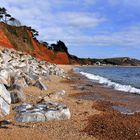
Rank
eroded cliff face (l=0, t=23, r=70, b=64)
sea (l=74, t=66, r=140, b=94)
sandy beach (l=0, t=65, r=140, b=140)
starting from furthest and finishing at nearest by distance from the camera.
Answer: eroded cliff face (l=0, t=23, r=70, b=64) → sea (l=74, t=66, r=140, b=94) → sandy beach (l=0, t=65, r=140, b=140)

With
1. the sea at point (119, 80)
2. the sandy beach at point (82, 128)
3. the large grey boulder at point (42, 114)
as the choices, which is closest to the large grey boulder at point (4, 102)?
the sandy beach at point (82, 128)

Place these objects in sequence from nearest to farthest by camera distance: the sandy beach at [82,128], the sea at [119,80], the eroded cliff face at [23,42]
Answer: the sandy beach at [82,128]
the sea at [119,80]
the eroded cliff face at [23,42]

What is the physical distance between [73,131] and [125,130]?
1483 mm

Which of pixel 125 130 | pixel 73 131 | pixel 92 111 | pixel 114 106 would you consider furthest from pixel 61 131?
pixel 114 106

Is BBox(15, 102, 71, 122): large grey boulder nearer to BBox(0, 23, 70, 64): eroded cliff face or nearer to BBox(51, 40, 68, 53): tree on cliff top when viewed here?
BBox(0, 23, 70, 64): eroded cliff face

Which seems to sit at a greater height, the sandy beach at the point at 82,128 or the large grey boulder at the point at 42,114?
the large grey boulder at the point at 42,114

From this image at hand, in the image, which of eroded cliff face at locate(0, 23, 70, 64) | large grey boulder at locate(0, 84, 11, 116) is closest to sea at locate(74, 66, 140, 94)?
large grey boulder at locate(0, 84, 11, 116)

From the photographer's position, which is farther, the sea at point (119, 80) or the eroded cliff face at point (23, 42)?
the eroded cliff face at point (23, 42)

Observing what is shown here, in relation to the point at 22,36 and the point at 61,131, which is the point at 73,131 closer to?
the point at 61,131

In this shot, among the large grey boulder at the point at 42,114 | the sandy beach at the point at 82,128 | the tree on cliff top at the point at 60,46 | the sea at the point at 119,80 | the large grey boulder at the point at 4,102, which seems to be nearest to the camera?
the sandy beach at the point at 82,128

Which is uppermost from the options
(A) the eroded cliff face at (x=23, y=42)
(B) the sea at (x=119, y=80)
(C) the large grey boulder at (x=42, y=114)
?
(A) the eroded cliff face at (x=23, y=42)

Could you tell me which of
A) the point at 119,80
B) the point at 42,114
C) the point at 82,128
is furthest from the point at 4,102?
the point at 119,80

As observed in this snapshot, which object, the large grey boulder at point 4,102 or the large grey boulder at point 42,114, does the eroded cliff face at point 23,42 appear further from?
the large grey boulder at point 42,114

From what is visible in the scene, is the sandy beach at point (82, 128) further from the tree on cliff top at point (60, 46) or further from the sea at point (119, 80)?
the tree on cliff top at point (60, 46)
